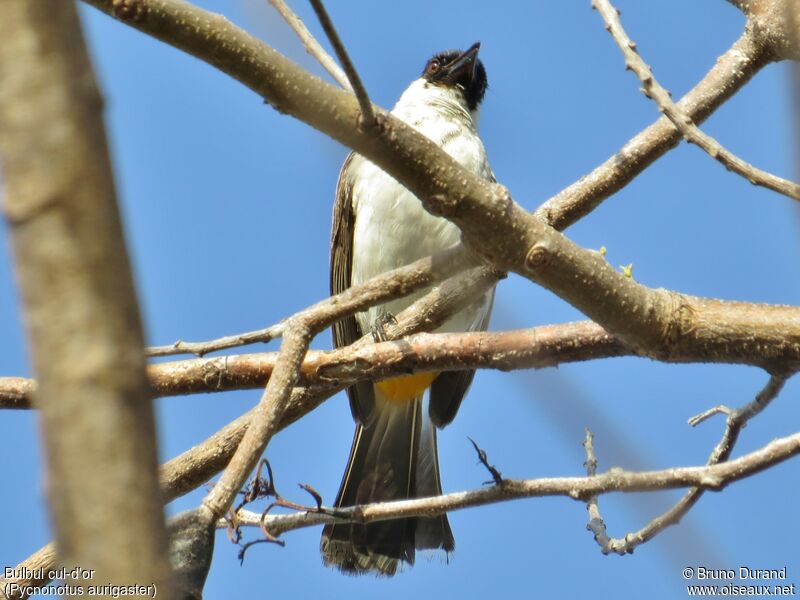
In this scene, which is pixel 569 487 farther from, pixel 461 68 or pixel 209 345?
pixel 461 68

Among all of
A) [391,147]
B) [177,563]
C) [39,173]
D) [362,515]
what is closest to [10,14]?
[39,173]

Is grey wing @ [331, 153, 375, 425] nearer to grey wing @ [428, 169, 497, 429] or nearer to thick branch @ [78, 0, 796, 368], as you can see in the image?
grey wing @ [428, 169, 497, 429]

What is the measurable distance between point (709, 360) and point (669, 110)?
687 millimetres

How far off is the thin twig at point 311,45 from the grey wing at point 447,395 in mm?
3138

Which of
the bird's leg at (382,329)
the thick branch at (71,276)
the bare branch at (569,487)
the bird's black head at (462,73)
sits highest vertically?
the bird's black head at (462,73)

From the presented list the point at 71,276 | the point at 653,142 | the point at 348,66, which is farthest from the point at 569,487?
the point at 71,276

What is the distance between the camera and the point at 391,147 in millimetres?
2357

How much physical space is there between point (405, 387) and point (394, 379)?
36 centimetres

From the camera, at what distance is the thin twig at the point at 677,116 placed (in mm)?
2492

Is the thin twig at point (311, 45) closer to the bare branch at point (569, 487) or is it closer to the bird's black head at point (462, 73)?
the bare branch at point (569, 487)

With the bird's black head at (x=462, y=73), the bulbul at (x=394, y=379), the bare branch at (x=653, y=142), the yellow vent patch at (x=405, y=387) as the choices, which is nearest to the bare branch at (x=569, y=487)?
the bare branch at (x=653, y=142)

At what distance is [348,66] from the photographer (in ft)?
7.06

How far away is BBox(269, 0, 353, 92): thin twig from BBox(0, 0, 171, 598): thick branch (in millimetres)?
2496

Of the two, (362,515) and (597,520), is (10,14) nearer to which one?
(362,515)
